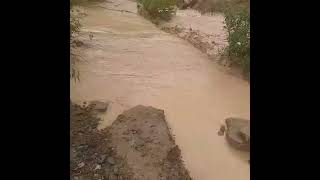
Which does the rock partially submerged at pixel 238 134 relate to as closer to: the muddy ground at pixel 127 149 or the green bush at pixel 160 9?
the muddy ground at pixel 127 149

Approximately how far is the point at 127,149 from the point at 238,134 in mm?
1412

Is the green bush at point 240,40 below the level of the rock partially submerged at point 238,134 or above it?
above

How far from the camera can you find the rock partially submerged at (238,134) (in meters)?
5.08

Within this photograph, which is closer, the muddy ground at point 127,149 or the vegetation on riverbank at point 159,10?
the muddy ground at point 127,149

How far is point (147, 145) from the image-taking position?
14.9 feet

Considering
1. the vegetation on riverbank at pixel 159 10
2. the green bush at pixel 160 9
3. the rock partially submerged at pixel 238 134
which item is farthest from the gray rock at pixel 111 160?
the green bush at pixel 160 9

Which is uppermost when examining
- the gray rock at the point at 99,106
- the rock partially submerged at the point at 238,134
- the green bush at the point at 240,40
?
the green bush at the point at 240,40

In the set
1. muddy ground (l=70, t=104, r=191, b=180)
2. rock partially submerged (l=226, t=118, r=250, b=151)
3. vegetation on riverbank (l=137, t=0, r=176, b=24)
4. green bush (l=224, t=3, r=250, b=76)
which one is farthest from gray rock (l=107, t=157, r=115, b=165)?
vegetation on riverbank (l=137, t=0, r=176, b=24)

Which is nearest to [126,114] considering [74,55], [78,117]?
[78,117]
